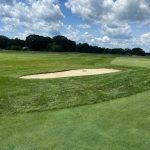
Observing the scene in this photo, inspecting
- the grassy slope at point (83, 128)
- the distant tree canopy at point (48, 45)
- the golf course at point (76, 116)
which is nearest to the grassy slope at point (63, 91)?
the golf course at point (76, 116)

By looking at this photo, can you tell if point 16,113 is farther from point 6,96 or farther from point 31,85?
point 31,85

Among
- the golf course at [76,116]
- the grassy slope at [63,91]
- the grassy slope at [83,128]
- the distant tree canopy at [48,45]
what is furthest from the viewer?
the distant tree canopy at [48,45]

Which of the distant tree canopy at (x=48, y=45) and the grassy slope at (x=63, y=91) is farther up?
the grassy slope at (x=63, y=91)

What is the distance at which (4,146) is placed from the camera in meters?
6.95

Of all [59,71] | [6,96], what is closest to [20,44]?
[59,71]

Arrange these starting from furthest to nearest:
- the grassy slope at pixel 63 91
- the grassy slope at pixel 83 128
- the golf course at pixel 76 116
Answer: the grassy slope at pixel 63 91
the golf course at pixel 76 116
the grassy slope at pixel 83 128

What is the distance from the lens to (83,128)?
7844 mm

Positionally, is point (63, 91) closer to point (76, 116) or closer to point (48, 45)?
point (76, 116)

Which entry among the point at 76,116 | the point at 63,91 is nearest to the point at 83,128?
the point at 76,116

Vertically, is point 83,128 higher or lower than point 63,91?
higher

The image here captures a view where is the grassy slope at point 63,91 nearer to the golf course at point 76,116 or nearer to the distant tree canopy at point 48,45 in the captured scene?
the golf course at point 76,116

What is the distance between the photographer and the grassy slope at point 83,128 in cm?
686

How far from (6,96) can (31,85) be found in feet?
8.51

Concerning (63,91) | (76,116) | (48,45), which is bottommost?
(48,45)
